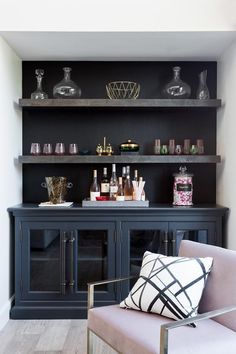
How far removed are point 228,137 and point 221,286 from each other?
1.49 metres

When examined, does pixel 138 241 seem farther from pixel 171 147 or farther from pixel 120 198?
pixel 171 147

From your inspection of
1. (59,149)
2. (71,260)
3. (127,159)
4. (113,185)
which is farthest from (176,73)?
(71,260)

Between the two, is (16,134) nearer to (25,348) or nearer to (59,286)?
(59,286)

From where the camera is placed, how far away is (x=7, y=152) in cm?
306

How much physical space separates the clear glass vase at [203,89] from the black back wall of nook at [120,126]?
0.22m

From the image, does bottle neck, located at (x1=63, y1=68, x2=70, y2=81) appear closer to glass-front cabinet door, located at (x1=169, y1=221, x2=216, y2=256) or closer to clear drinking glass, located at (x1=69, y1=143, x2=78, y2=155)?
clear drinking glass, located at (x1=69, y1=143, x2=78, y2=155)

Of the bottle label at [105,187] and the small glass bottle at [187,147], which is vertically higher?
the small glass bottle at [187,147]

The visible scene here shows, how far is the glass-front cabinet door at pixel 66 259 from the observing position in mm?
3078

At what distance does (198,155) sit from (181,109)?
45cm

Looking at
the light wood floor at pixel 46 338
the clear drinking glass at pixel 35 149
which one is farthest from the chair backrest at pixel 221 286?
the clear drinking glass at pixel 35 149

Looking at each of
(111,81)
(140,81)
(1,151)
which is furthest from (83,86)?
(1,151)

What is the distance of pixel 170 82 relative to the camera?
331 centimetres

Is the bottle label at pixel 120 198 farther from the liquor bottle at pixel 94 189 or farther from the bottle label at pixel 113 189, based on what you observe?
the liquor bottle at pixel 94 189
